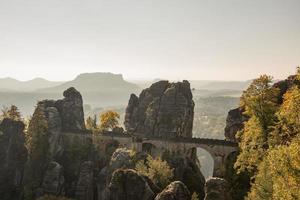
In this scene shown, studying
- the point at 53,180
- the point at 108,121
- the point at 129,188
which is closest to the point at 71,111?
the point at 108,121

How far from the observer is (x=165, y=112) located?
4107 inches

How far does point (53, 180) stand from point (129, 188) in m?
47.2

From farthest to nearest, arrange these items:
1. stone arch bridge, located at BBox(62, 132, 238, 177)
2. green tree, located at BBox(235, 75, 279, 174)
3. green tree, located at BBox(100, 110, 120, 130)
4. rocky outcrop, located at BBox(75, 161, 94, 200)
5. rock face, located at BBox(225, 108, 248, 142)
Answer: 1. green tree, located at BBox(100, 110, 120, 130)
2. rock face, located at BBox(225, 108, 248, 142)
3. rocky outcrop, located at BBox(75, 161, 94, 200)
4. stone arch bridge, located at BBox(62, 132, 238, 177)
5. green tree, located at BBox(235, 75, 279, 174)

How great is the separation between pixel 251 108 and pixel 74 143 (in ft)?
192

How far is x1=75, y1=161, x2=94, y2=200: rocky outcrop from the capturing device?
3556 inches

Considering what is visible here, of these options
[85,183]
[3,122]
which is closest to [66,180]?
[85,183]

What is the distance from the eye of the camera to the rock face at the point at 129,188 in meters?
48.0

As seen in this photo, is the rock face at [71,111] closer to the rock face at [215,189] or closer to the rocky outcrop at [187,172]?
the rocky outcrop at [187,172]

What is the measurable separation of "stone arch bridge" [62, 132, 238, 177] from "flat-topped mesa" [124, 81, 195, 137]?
16.0 feet

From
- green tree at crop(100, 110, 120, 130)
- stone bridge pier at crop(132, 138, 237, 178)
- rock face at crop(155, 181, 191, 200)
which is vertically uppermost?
green tree at crop(100, 110, 120, 130)

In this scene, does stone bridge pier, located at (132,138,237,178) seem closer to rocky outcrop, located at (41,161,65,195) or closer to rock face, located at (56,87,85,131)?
rocky outcrop, located at (41,161,65,195)

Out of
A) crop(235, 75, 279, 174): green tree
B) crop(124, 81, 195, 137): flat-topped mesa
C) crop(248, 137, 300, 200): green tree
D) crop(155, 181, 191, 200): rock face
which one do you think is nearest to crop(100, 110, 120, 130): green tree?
crop(124, 81, 195, 137): flat-topped mesa

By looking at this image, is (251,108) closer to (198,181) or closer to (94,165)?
(198,181)

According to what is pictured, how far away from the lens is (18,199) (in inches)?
3568
